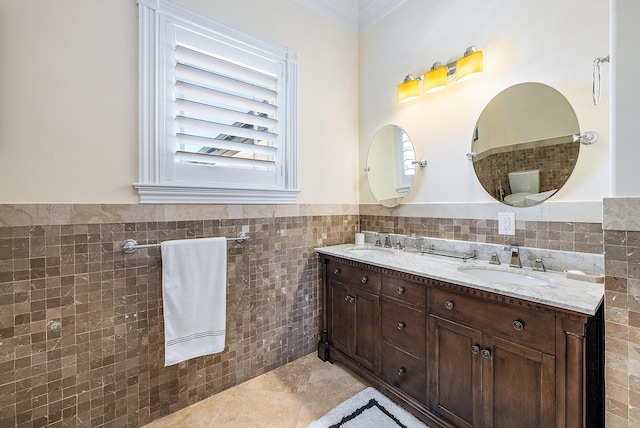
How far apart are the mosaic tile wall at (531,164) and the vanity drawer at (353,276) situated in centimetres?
88

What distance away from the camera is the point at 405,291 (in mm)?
1535

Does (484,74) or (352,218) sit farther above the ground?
(484,74)

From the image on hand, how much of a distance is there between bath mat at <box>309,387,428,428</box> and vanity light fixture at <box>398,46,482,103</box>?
1.99 metres

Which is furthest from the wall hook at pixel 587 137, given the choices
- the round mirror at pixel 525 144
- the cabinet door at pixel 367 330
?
the cabinet door at pixel 367 330

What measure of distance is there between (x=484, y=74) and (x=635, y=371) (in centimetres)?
156

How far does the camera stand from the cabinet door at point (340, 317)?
1.92 metres

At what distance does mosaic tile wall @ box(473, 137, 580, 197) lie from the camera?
1.39m

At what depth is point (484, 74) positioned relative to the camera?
1678 mm

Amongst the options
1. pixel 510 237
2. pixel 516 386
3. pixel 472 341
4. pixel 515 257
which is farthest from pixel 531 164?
pixel 516 386

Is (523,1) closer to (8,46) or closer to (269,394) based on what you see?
(8,46)

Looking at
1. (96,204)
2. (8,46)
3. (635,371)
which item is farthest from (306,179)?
(635,371)

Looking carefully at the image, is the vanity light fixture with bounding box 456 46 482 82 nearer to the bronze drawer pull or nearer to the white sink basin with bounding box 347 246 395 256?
the white sink basin with bounding box 347 246 395 256

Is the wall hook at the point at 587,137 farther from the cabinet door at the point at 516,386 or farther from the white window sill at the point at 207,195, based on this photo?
the white window sill at the point at 207,195

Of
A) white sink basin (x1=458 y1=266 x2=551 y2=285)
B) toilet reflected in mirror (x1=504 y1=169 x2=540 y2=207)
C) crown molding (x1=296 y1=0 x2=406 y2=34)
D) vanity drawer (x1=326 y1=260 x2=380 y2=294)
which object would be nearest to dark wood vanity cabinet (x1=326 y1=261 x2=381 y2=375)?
vanity drawer (x1=326 y1=260 x2=380 y2=294)
